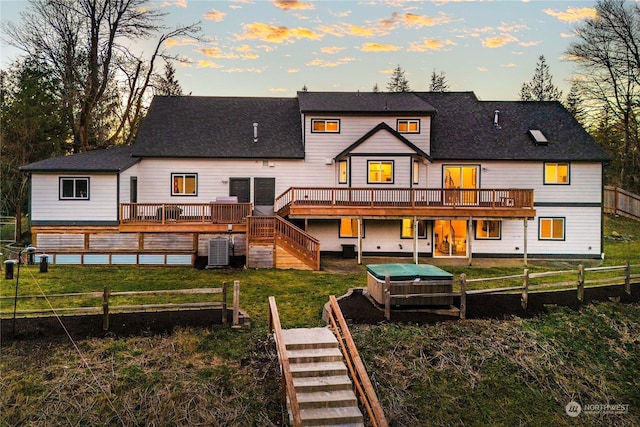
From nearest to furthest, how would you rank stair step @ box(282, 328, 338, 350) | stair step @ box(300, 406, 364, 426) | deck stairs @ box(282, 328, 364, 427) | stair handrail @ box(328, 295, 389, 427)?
stair handrail @ box(328, 295, 389, 427)
stair step @ box(300, 406, 364, 426)
deck stairs @ box(282, 328, 364, 427)
stair step @ box(282, 328, 338, 350)

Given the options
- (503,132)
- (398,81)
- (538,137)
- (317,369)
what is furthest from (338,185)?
(398,81)

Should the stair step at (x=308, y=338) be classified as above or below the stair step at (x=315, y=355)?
above

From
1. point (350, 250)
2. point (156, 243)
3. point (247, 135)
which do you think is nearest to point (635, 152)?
point (350, 250)

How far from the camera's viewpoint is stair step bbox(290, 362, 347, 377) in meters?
8.17

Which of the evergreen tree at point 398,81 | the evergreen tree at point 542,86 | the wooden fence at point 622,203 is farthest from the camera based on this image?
the evergreen tree at point 398,81

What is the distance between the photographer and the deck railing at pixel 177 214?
17.5 m

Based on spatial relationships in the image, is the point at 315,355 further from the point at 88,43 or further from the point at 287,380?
the point at 88,43

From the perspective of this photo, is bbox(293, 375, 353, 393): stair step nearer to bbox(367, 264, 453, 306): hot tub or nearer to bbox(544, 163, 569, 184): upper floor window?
bbox(367, 264, 453, 306): hot tub

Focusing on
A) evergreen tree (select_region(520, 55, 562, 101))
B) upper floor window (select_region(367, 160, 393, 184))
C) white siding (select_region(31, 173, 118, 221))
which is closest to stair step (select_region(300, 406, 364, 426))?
upper floor window (select_region(367, 160, 393, 184))

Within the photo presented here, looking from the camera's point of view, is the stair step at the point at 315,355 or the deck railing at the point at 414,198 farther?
the deck railing at the point at 414,198

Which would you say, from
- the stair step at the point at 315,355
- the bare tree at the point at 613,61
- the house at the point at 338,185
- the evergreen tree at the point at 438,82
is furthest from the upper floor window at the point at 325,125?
the evergreen tree at the point at 438,82

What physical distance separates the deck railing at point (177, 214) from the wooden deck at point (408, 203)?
2.12m

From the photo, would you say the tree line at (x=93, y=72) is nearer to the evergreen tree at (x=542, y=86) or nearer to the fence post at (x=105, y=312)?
the evergreen tree at (x=542, y=86)

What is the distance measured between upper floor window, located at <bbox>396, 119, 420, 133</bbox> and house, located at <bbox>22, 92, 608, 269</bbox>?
70mm
